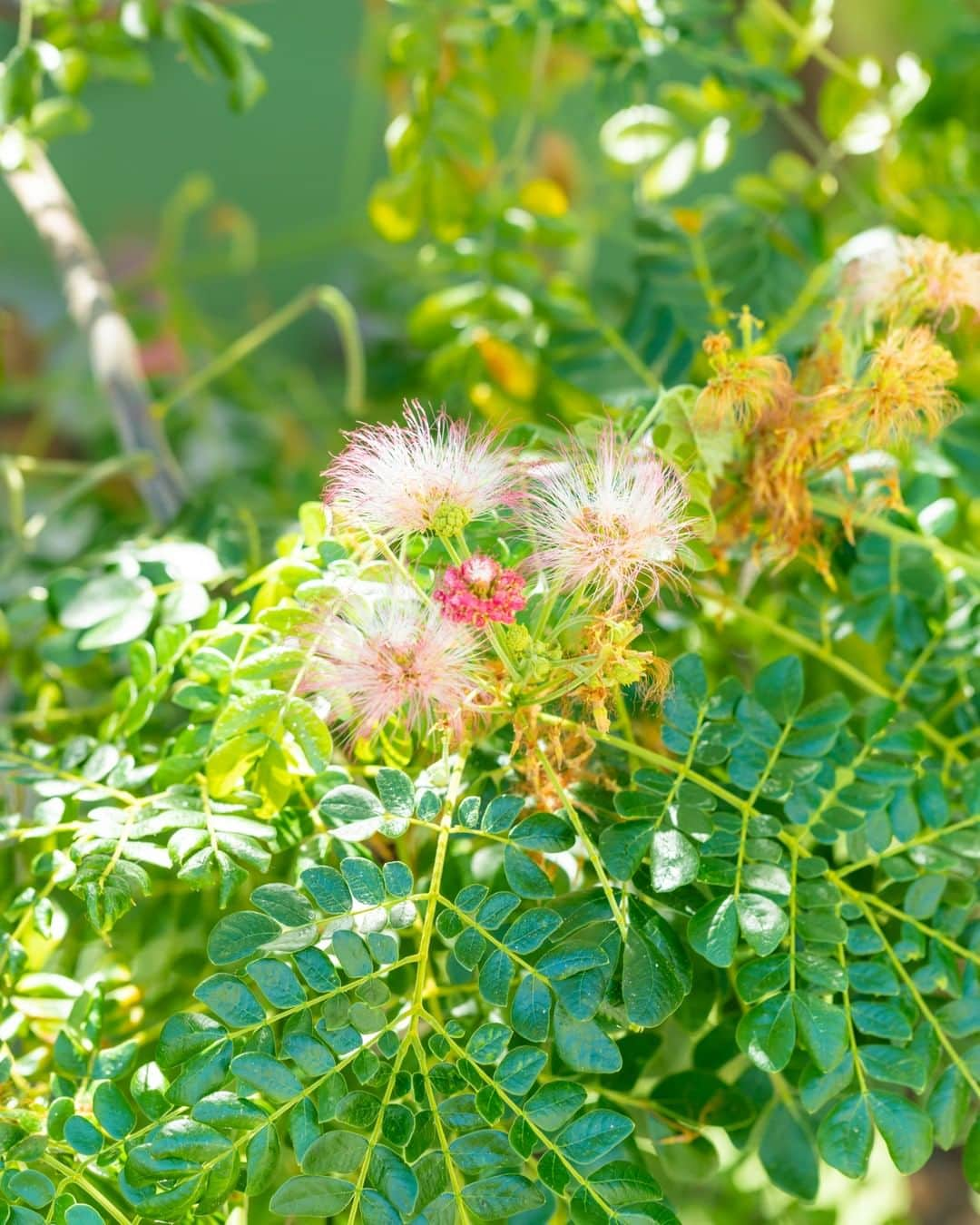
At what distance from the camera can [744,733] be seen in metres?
0.50

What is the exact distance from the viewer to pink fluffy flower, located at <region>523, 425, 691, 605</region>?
0.43 meters

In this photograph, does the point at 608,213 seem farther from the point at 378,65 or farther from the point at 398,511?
the point at 398,511

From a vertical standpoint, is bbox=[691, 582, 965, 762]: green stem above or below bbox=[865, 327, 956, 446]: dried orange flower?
below

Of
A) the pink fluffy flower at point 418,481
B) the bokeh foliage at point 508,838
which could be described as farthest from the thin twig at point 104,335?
the pink fluffy flower at point 418,481

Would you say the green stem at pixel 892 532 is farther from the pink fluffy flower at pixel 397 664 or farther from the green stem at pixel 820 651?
the pink fluffy flower at pixel 397 664

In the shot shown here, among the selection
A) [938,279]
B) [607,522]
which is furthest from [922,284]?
[607,522]

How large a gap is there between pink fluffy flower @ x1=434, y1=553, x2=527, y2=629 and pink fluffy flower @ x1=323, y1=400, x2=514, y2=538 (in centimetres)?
2

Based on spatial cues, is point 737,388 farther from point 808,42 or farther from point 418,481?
point 808,42

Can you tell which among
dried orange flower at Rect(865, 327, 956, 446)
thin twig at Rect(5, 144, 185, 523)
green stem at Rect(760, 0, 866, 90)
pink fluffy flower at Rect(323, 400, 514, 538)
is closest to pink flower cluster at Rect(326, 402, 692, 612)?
pink fluffy flower at Rect(323, 400, 514, 538)

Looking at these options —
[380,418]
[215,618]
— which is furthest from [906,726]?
[380,418]

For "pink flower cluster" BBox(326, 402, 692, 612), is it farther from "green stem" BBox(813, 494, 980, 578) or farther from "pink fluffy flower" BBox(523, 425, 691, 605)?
"green stem" BBox(813, 494, 980, 578)

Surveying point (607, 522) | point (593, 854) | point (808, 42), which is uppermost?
point (808, 42)

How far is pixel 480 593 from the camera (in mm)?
413

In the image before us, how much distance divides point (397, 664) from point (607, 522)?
94 mm
